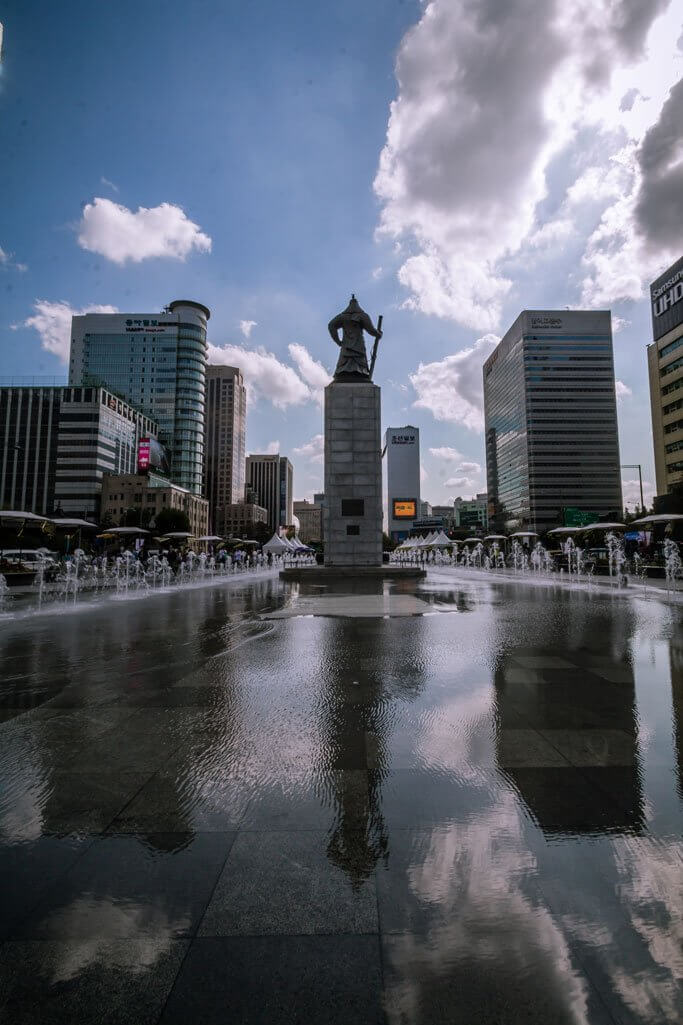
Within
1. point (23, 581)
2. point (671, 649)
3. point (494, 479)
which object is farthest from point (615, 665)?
point (494, 479)

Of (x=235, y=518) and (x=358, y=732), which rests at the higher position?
(x=235, y=518)

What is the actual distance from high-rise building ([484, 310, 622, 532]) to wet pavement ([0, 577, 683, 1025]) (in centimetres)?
15247

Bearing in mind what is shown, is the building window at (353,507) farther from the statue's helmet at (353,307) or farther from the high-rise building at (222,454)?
the high-rise building at (222,454)

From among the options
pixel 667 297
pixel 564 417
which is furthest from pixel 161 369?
pixel 564 417

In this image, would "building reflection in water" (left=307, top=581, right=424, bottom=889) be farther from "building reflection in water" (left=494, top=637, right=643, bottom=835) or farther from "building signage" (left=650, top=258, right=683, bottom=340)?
"building signage" (left=650, top=258, right=683, bottom=340)

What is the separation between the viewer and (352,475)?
103ft

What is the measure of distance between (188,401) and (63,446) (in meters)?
32.4

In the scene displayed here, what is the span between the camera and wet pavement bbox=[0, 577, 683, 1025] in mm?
1703

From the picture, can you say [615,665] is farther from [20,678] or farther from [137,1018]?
[20,678]

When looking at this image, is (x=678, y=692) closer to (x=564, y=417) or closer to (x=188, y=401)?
(x=188, y=401)

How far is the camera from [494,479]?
7367 inches

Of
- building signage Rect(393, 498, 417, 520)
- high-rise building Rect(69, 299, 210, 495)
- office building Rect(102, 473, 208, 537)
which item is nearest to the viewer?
office building Rect(102, 473, 208, 537)

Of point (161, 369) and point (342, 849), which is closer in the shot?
point (342, 849)

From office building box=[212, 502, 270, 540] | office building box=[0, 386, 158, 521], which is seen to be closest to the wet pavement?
office building box=[0, 386, 158, 521]
